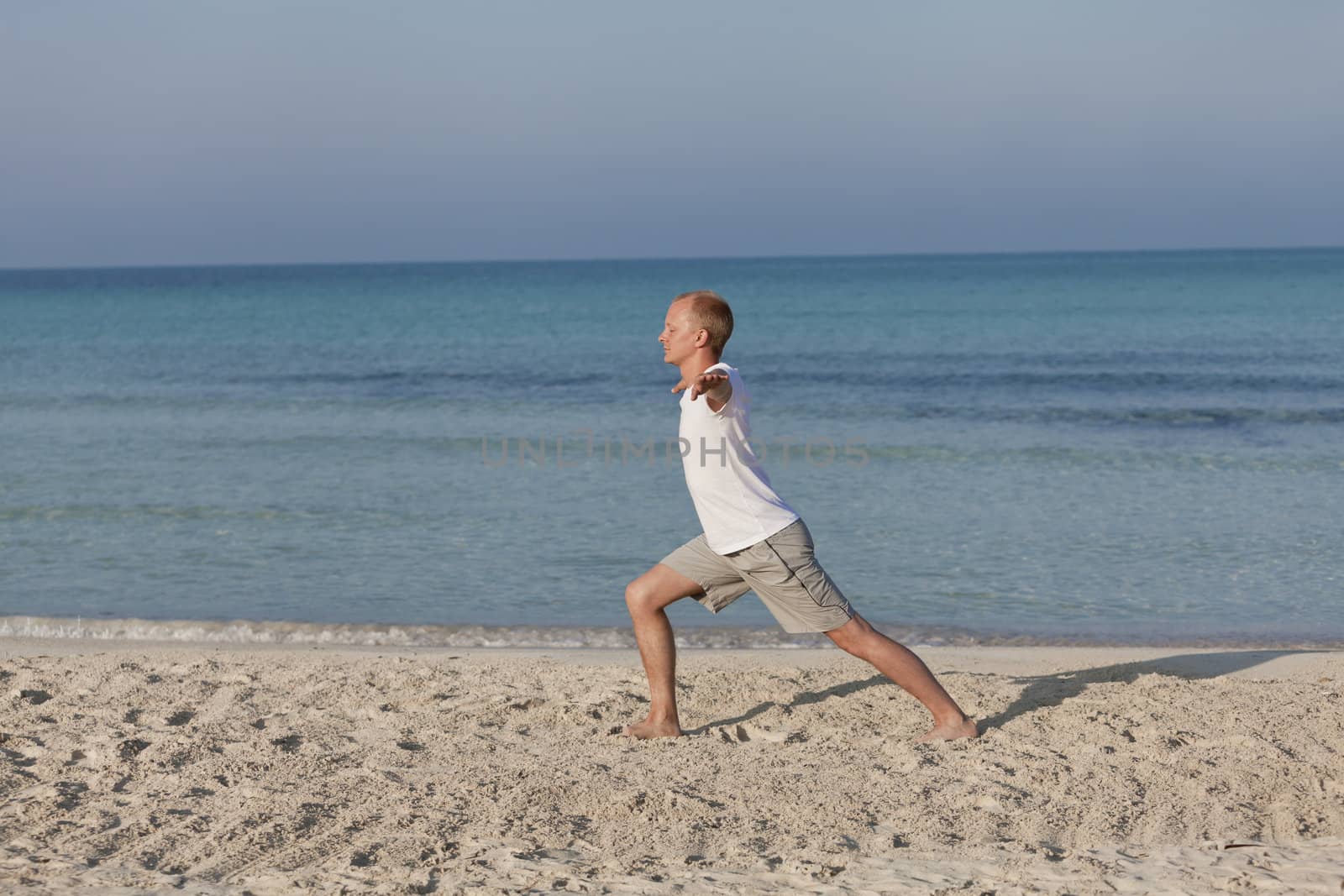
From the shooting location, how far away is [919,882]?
3.26m

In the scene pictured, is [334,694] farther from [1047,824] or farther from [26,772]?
[1047,824]

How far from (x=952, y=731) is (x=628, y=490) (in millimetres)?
6675

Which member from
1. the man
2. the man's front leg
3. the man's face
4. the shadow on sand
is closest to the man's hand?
the man

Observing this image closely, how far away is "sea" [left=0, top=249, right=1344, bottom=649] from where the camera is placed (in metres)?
7.40

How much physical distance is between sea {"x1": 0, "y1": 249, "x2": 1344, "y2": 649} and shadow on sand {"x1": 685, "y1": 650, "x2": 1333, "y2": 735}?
2.34ft

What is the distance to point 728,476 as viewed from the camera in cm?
424

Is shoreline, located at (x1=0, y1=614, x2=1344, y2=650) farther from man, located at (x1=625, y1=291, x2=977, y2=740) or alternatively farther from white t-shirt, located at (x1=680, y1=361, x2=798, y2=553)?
white t-shirt, located at (x1=680, y1=361, x2=798, y2=553)

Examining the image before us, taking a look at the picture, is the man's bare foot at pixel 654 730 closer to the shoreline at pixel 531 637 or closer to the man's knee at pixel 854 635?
the man's knee at pixel 854 635

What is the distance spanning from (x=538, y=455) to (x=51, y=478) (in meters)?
4.72

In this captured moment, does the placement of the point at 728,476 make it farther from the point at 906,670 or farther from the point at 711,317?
the point at 906,670

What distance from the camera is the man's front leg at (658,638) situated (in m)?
4.46

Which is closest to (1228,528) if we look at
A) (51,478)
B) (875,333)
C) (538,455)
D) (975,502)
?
(975,502)

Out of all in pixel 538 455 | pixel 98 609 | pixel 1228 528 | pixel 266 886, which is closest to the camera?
pixel 266 886

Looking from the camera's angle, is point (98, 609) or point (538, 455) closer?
point (98, 609)
